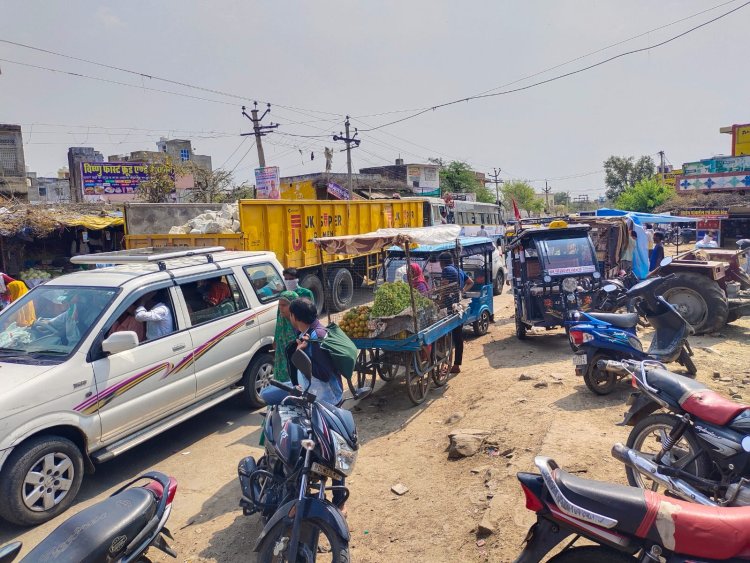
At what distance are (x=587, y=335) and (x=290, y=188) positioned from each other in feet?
73.2

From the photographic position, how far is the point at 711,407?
3297mm

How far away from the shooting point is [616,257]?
11.2m

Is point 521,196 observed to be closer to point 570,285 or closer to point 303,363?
point 570,285

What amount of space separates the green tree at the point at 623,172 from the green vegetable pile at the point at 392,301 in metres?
54.4

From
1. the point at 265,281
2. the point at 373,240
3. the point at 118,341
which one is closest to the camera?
the point at 118,341

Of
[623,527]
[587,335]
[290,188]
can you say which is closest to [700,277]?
[587,335]

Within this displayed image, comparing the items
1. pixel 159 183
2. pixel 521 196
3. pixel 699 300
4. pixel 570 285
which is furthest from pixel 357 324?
pixel 521 196

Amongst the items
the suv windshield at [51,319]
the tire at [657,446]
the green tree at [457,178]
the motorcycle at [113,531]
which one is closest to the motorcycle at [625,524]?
the tire at [657,446]

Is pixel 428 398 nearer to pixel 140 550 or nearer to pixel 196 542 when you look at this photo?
pixel 196 542

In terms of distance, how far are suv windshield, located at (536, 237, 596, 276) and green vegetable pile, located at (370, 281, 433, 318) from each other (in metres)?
3.06

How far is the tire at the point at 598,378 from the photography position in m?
5.88

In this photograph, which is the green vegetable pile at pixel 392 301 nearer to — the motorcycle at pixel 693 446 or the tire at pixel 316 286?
the motorcycle at pixel 693 446

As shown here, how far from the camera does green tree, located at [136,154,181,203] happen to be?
21562mm

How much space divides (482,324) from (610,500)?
7.81 m
